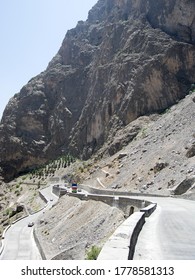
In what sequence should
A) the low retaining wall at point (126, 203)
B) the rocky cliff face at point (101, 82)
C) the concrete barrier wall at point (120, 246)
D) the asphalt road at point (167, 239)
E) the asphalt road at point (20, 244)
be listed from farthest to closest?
1. the rocky cliff face at point (101, 82)
2. the asphalt road at point (20, 244)
3. the low retaining wall at point (126, 203)
4. the asphalt road at point (167, 239)
5. the concrete barrier wall at point (120, 246)

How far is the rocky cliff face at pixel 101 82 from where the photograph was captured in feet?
219

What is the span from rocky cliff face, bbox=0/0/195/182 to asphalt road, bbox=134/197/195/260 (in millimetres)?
50943

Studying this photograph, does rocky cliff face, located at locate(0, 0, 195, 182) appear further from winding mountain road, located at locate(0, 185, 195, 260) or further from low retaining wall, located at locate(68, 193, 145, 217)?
winding mountain road, located at locate(0, 185, 195, 260)

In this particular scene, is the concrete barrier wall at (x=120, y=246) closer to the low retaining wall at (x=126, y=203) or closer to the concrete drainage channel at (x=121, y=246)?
the concrete drainage channel at (x=121, y=246)

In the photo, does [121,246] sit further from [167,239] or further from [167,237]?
[167,237]

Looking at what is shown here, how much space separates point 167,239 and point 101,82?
245 ft

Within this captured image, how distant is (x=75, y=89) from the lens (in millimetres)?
103000

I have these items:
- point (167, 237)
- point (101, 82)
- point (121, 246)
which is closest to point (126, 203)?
point (167, 237)

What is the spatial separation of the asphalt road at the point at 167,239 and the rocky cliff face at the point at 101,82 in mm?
50943

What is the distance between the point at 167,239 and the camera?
11094mm

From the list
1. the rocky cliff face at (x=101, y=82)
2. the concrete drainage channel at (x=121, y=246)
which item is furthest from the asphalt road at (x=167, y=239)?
the rocky cliff face at (x=101, y=82)

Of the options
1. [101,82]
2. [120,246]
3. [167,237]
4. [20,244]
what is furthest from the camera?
[101,82]

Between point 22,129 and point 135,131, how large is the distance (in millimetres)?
47768
